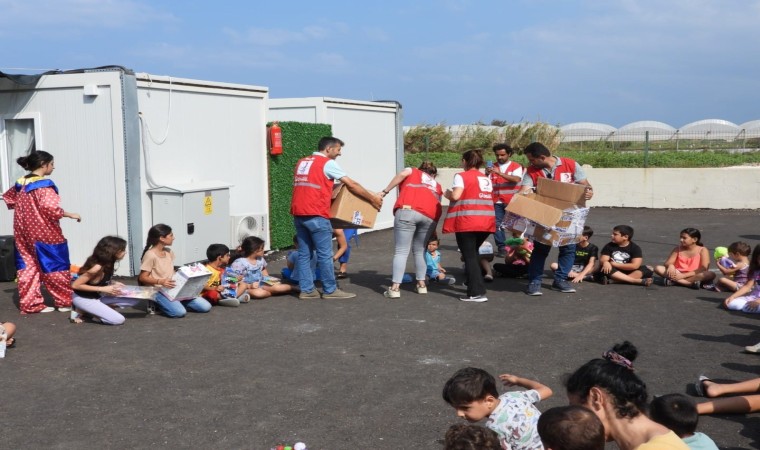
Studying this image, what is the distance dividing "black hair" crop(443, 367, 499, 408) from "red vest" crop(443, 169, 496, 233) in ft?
17.6

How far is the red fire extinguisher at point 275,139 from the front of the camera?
13.4m

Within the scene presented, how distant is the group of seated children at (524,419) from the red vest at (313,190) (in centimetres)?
516

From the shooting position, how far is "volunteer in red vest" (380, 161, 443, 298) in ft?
31.0

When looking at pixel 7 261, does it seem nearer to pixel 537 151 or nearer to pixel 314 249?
pixel 314 249

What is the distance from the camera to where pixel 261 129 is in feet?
44.2

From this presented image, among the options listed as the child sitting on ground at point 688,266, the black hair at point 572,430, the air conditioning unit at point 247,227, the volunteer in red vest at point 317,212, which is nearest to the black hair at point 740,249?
the child sitting on ground at point 688,266

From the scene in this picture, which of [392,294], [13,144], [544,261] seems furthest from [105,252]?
[544,261]

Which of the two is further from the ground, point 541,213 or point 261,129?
point 261,129

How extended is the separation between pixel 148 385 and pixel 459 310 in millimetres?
3798

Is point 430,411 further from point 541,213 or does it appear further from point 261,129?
point 261,129

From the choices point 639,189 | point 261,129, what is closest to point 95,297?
point 261,129

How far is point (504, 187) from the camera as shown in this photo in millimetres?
12102

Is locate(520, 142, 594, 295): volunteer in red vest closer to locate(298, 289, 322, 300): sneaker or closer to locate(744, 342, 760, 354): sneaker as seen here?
locate(298, 289, 322, 300): sneaker

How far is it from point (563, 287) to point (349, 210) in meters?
2.80
